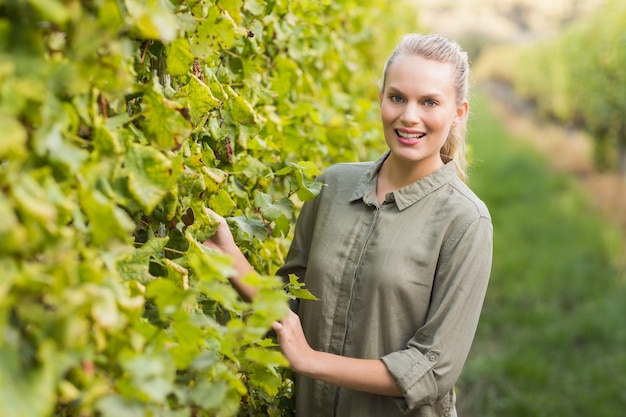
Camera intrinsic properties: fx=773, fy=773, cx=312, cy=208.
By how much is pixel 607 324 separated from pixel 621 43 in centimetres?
477

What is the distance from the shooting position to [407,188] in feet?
7.10

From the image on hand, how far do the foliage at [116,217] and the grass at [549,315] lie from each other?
1.22m

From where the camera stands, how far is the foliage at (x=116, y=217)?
3.29ft

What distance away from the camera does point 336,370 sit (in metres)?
1.92

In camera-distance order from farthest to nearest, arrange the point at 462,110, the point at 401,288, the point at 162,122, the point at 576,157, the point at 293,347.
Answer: the point at 576,157, the point at 462,110, the point at 401,288, the point at 293,347, the point at 162,122

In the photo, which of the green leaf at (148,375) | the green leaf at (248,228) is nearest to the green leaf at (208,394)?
the green leaf at (148,375)

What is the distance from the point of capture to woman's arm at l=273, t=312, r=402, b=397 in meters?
1.91

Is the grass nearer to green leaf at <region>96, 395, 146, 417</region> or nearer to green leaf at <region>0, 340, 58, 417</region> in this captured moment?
green leaf at <region>96, 395, 146, 417</region>

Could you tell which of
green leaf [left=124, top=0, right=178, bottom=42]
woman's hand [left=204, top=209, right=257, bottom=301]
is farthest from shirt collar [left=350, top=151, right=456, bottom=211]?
green leaf [left=124, top=0, right=178, bottom=42]

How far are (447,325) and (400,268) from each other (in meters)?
0.20

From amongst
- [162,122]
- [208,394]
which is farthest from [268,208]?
[208,394]

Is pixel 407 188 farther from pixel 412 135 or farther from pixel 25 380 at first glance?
pixel 25 380

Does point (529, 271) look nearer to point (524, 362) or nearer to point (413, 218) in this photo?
point (524, 362)

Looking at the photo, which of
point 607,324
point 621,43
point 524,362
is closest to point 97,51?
point 524,362
